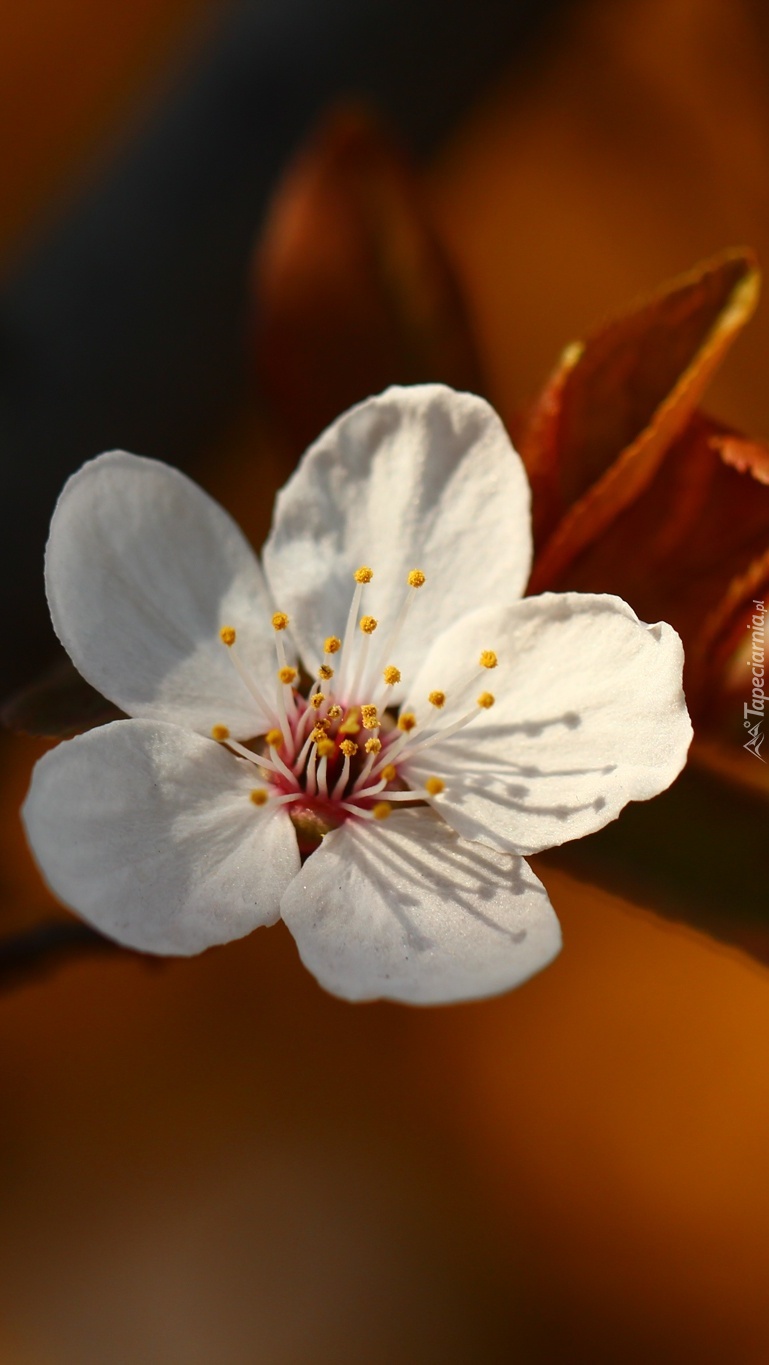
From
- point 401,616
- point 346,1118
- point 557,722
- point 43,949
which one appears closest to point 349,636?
point 401,616

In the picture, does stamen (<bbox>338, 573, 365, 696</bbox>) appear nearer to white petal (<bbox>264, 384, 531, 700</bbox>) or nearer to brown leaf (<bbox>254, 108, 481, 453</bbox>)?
white petal (<bbox>264, 384, 531, 700</bbox>)

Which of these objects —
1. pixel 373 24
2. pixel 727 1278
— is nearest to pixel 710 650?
pixel 373 24

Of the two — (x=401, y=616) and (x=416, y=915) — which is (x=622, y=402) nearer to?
(x=401, y=616)

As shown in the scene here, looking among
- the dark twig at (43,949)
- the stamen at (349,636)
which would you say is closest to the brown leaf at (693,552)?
the stamen at (349,636)

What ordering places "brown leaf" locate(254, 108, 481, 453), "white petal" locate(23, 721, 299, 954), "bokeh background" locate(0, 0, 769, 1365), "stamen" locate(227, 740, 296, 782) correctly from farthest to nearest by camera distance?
"bokeh background" locate(0, 0, 769, 1365) < "brown leaf" locate(254, 108, 481, 453) < "stamen" locate(227, 740, 296, 782) < "white petal" locate(23, 721, 299, 954)

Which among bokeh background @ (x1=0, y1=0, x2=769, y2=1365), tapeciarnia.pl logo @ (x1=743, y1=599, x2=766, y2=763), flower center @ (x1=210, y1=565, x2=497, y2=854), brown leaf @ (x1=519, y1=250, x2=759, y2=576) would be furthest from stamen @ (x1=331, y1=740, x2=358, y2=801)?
bokeh background @ (x1=0, y1=0, x2=769, y2=1365)

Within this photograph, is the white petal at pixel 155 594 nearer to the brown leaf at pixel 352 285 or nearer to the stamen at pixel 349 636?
the stamen at pixel 349 636
